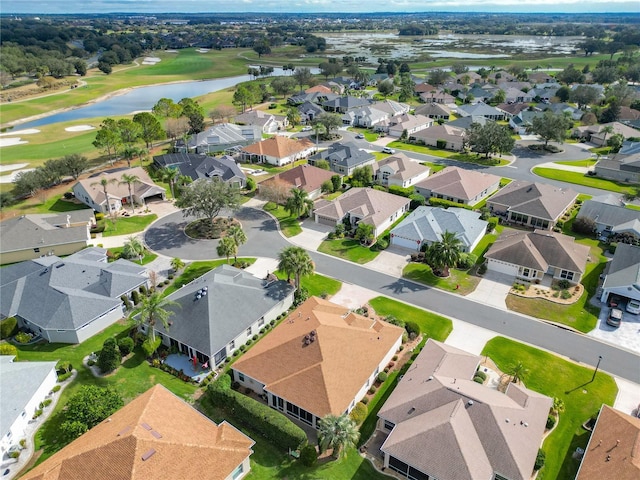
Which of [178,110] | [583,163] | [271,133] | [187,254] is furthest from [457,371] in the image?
[178,110]

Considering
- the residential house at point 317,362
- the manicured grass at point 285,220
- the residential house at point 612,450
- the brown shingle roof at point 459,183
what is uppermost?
the residential house at point 612,450

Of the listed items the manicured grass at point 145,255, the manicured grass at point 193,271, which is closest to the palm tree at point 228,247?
the manicured grass at point 193,271

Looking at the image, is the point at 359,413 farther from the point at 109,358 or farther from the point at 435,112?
the point at 435,112

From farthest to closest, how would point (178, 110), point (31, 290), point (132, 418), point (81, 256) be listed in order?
point (178, 110) → point (81, 256) → point (31, 290) → point (132, 418)

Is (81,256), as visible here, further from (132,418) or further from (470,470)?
(470,470)

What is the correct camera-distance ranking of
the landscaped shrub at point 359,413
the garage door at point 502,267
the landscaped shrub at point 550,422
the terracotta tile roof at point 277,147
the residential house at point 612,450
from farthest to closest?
1. the terracotta tile roof at point 277,147
2. the garage door at point 502,267
3. the landscaped shrub at point 359,413
4. the landscaped shrub at point 550,422
5. the residential house at point 612,450

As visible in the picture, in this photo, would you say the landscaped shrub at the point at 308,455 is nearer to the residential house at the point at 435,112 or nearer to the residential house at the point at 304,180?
the residential house at the point at 304,180
